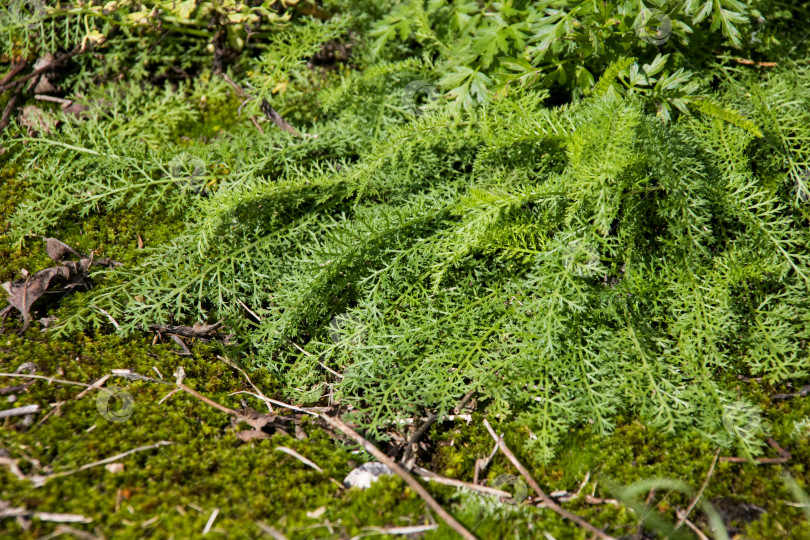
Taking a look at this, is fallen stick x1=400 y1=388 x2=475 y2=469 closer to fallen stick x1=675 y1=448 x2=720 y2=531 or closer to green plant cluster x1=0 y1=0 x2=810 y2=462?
green plant cluster x1=0 y1=0 x2=810 y2=462

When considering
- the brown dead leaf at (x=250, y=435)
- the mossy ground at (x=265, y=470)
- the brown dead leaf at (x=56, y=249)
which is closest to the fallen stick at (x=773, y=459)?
the mossy ground at (x=265, y=470)

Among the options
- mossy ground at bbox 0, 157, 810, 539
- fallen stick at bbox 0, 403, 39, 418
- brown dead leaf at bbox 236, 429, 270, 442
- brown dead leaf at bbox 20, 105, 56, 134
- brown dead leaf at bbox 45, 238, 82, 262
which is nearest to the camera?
mossy ground at bbox 0, 157, 810, 539

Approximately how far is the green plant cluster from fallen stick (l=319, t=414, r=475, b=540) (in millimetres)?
73

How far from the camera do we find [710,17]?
9.04 feet

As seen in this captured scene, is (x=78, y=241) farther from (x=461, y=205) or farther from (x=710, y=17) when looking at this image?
(x=710, y=17)

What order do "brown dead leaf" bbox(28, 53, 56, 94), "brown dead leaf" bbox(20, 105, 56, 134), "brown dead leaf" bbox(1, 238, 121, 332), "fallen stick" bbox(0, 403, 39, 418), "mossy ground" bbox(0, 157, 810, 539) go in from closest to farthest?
"mossy ground" bbox(0, 157, 810, 539) < "fallen stick" bbox(0, 403, 39, 418) < "brown dead leaf" bbox(1, 238, 121, 332) < "brown dead leaf" bbox(20, 105, 56, 134) < "brown dead leaf" bbox(28, 53, 56, 94)

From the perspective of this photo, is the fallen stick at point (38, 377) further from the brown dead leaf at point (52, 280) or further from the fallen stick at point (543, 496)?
the fallen stick at point (543, 496)

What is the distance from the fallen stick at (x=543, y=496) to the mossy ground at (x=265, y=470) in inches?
1.3

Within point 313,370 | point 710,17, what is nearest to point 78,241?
point 313,370

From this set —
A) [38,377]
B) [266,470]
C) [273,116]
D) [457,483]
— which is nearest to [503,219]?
[457,483]

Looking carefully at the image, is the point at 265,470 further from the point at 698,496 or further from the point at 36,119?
the point at 36,119

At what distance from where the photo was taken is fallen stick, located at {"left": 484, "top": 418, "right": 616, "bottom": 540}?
174cm

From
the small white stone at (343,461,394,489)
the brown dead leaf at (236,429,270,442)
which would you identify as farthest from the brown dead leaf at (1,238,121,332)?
the small white stone at (343,461,394,489)

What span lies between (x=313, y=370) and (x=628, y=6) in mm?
2139
